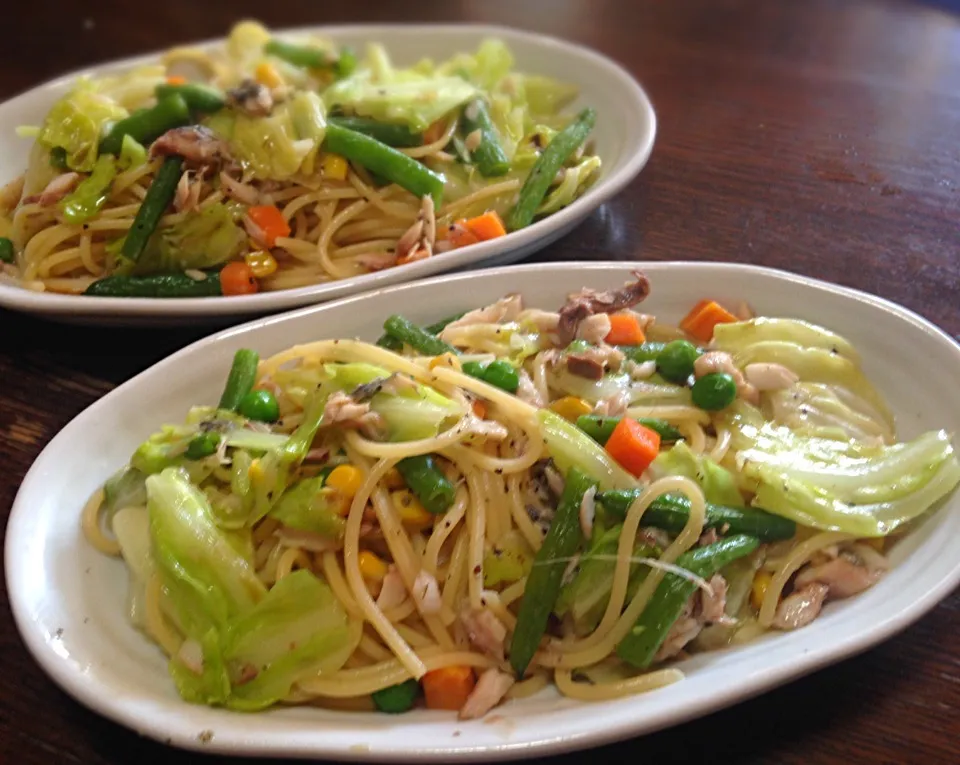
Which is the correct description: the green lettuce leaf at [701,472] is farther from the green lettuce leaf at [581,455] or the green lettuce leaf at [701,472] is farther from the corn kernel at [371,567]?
the corn kernel at [371,567]

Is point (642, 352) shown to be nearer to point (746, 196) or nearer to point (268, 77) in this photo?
point (746, 196)

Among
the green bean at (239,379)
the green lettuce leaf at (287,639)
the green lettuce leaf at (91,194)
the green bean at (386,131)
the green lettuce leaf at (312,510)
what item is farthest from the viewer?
the green bean at (386,131)

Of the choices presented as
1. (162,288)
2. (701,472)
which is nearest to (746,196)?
(701,472)

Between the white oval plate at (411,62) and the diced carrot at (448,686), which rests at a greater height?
the white oval plate at (411,62)

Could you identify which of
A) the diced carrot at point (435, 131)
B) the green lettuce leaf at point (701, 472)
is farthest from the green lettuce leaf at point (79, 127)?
the green lettuce leaf at point (701, 472)

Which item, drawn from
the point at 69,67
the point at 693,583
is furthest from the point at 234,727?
the point at 69,67

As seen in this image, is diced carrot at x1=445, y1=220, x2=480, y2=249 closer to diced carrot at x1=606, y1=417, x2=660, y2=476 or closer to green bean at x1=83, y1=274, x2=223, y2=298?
green bean at x1=83, y1=274, x2=223, y2=298

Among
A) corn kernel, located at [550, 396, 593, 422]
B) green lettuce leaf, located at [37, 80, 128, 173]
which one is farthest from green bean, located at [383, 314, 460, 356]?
green lettuce leaf, located at [37, 80, 128, 173]
